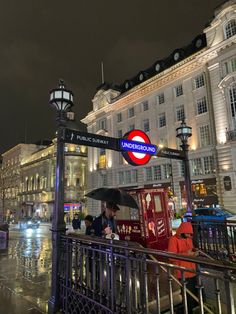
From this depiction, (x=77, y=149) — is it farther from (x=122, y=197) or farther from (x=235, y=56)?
(x=122, y=197)

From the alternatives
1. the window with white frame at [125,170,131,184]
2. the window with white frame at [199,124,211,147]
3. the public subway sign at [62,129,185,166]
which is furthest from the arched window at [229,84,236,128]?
the public subway sign at [62,129,185,166]

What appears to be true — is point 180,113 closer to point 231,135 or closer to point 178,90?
point 178,90

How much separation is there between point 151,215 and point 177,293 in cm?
555

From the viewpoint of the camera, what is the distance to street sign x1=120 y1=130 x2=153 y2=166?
6.85 meters

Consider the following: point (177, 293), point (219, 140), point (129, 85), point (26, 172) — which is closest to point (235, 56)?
point (219, 140)

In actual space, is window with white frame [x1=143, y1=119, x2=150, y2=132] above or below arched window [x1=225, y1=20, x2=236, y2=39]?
below

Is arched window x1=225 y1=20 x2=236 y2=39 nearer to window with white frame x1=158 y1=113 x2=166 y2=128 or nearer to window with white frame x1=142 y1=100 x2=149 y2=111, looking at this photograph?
window with white frame x1=158 y1=113 x2=166 y2=128

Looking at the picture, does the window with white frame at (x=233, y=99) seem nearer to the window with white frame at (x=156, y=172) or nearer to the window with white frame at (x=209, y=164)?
the window with white frame at (x=209, y=164)

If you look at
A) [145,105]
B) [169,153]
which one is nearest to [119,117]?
[145,105]

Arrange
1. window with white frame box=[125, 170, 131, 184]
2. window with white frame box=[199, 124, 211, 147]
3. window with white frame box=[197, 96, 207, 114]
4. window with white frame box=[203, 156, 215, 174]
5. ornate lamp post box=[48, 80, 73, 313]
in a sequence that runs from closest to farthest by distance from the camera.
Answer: ornate lamp post box=[48, 80, 73, 313]
window with white frame box=[203, 156, 215, 174]
window with white frame box=[199, 124, 211, 147]
window with white frame box=[197, 96, 207, 114]
window with white frame box=[125, 170, 131, 184]

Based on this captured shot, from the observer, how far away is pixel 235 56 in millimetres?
25547

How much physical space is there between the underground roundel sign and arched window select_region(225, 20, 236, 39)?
2485 cm

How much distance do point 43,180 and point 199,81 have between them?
48.5 metres

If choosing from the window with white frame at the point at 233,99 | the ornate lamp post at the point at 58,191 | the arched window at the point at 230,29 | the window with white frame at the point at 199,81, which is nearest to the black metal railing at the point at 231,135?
the window with white frame at the point at 233,99
